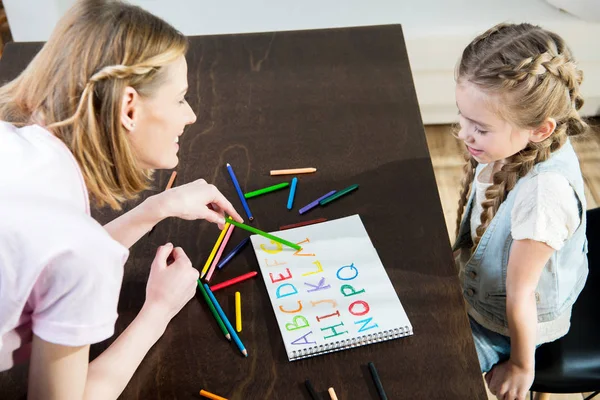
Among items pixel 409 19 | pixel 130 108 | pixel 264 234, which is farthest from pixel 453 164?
pixel 130 108

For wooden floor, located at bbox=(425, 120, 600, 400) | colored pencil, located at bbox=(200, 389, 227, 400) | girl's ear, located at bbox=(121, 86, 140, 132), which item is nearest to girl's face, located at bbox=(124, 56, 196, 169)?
girl's ear, located at bbox=(121, 86, 140, 132)

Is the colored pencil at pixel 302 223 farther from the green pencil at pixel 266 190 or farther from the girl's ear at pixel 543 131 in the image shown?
the girl's ear at pixel 543 131

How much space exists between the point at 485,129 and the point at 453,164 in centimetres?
138

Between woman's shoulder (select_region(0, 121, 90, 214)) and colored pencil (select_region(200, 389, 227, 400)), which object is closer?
woman's shoulder (select_region(0, 121, 90, 214))

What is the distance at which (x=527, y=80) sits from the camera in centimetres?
121

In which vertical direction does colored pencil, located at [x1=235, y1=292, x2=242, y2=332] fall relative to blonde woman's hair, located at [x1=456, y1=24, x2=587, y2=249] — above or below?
below

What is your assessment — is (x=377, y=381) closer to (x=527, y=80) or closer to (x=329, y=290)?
(x=329, y=290)

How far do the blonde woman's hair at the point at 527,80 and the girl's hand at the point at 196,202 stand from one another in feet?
1.62

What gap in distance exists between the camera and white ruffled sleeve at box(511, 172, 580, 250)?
1213mm

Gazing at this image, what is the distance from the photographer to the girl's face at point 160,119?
40.0 inches

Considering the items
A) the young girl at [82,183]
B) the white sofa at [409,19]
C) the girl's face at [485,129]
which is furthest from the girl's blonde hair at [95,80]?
the white sofa at [409,19]

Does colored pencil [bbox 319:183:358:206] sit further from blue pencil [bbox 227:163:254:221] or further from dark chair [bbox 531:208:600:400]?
dark chair [bbox 531:208:600:400]

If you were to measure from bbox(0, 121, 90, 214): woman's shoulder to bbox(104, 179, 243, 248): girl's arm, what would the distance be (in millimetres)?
241

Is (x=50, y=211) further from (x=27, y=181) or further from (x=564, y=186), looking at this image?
(x=564, y=186)
